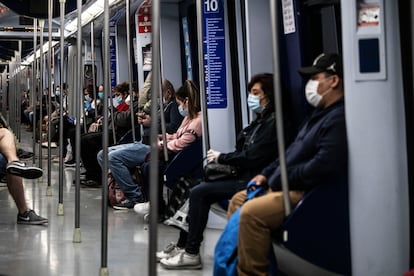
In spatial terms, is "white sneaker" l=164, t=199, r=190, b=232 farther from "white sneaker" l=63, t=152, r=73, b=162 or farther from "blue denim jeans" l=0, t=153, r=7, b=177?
"white sneaker" l=63, t=152, r=73, b=162

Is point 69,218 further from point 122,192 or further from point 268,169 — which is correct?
point 268,169

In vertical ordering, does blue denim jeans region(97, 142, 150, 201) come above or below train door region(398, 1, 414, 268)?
below

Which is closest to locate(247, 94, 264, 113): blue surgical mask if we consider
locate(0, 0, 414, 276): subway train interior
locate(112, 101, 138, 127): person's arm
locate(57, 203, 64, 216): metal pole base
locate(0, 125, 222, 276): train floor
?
locate(0, 0, 414, 276): subway train interior

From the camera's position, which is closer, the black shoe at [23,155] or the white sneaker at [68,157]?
the white sneaker at [68,157]

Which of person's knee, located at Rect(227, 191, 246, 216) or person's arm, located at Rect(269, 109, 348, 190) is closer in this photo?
person's arm, located at Rect(269, 109, 348, 190)

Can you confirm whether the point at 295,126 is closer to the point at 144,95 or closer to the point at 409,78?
the point at 409,78

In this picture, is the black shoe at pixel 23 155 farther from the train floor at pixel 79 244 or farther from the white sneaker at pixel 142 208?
the white sneaker at pixel 142 208

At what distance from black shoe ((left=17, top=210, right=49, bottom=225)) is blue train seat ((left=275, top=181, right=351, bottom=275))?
12.3ft

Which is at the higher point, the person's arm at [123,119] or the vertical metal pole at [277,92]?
the vertical metal pole at [277,92]

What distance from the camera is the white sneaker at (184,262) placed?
5.45 m

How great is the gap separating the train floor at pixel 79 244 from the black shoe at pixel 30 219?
0.07m

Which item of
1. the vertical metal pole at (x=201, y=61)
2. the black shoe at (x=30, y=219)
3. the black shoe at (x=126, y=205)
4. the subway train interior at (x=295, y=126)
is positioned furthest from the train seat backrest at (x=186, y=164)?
the black shoe at (x=126, y=205)

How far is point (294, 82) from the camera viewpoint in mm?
5789

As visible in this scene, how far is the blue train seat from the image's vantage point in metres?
4.28
